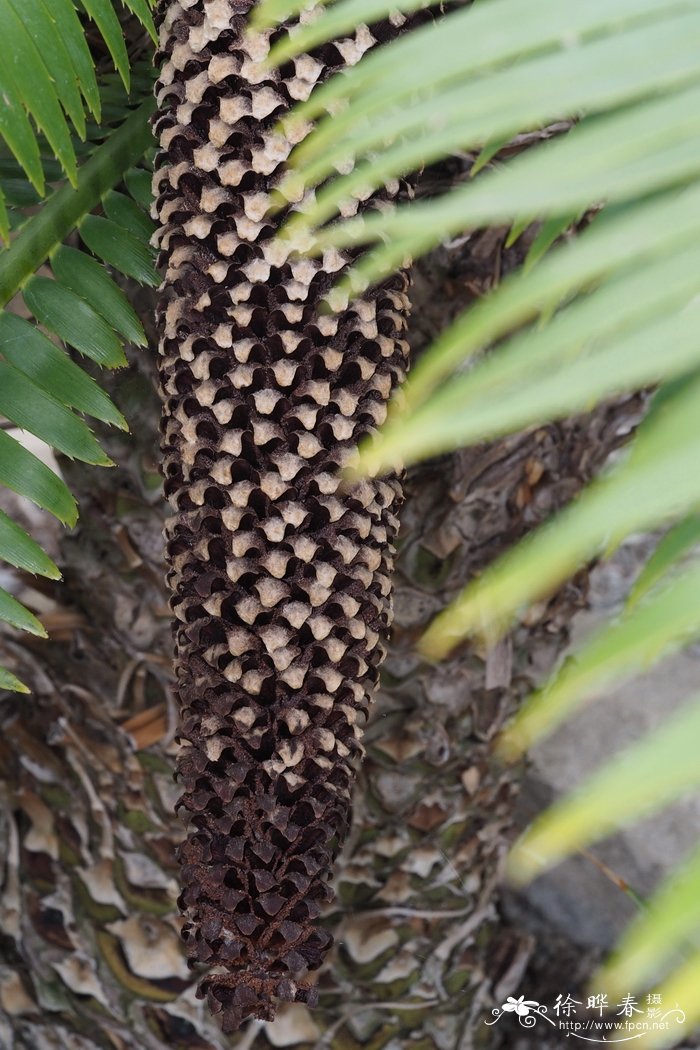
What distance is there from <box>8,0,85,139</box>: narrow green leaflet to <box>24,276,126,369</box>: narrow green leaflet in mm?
125

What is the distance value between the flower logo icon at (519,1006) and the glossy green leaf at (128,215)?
910 millimetres

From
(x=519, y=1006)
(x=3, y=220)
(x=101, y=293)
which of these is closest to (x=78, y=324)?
(x=101, y=293)

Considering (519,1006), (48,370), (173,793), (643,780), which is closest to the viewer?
(643,780)

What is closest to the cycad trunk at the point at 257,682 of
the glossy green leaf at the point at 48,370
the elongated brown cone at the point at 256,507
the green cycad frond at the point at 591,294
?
the elongated brown cone at the point at 256,507

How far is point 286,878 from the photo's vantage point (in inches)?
22.7

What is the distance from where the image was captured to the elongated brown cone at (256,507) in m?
Result: 0.55

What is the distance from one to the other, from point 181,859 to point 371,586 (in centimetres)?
21

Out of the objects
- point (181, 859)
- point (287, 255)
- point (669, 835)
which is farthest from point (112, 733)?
point (669, 835)

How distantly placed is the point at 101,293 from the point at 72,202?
0.08 meters

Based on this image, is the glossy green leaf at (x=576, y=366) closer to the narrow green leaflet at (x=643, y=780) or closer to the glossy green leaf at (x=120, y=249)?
the narrow green leaflet at (x=643, y=780)

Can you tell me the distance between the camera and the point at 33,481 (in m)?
0.65

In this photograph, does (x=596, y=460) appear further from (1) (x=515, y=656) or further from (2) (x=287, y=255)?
(2) (x=287, y=255)

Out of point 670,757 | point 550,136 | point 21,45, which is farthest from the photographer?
point 550,136

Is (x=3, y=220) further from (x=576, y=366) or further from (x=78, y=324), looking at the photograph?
(x=576, y=366)
